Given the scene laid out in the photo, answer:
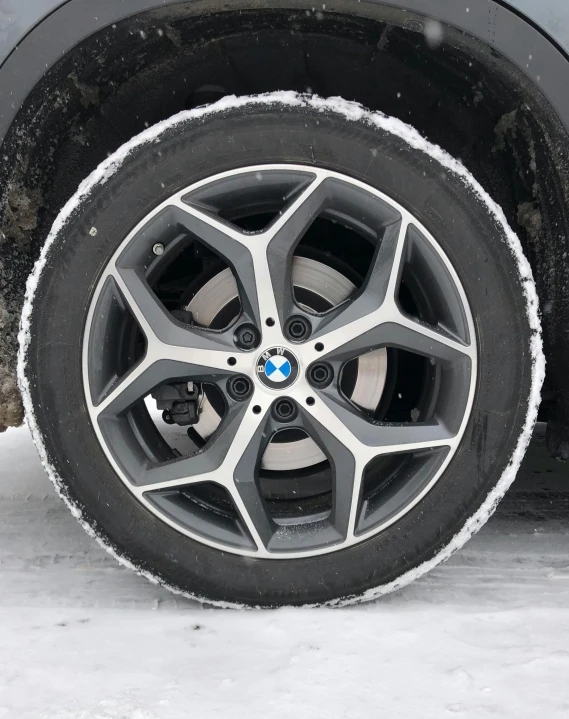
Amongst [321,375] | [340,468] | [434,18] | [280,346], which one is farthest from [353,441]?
[434,18]

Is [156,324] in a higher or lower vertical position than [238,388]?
higher

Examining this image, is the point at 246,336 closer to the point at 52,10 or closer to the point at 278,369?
the point at 278,369

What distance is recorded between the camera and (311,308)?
63.7 inches

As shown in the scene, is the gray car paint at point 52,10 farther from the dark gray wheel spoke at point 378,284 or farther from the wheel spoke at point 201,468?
the wheel spoke at point 201,468

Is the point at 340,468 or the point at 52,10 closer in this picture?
the point at 52,10

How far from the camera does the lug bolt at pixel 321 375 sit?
4.54 ft

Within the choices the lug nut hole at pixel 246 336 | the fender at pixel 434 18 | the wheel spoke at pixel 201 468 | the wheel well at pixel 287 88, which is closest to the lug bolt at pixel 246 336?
the lug nut hole at pixel 246 336

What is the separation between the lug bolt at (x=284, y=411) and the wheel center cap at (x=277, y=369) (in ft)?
0.20

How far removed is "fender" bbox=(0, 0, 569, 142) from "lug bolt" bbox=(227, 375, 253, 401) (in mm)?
782

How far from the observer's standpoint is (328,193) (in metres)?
1.34

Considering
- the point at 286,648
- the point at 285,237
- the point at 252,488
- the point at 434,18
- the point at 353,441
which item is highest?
the point at 434,18

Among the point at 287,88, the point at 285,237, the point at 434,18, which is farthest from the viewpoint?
the point at 287,88

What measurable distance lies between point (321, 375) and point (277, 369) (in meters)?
0.11

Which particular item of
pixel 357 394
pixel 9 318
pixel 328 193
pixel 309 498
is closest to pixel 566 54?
pixel 328 193
